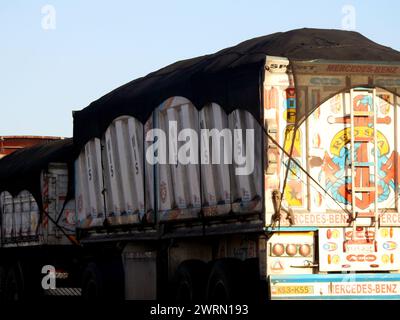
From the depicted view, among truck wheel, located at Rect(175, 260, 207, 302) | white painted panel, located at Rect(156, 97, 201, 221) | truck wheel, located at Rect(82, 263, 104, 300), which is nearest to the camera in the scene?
truck wheel, located at Rect(175, 260, 207, 302)

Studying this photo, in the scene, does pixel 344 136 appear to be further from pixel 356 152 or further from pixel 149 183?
pixel 149 183

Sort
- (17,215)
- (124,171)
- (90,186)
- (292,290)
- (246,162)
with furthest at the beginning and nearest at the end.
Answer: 1. (17,215)
2. (90,186)
3. (124,171)
4. (246,162)
5. (292,290)

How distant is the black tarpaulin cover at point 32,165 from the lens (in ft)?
70.7

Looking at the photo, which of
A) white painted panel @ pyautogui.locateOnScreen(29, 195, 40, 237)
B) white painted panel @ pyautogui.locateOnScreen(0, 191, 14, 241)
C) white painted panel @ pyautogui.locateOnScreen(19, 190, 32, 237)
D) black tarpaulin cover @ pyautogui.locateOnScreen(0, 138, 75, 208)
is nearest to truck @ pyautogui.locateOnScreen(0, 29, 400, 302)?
black tarpaulin cover @ pyautogui.locateOnScreen(0, 138, 75, 208)

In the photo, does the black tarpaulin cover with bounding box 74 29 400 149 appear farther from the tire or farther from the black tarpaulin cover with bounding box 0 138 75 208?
the black tarpaulin cover with bounding box 0 138 75 208

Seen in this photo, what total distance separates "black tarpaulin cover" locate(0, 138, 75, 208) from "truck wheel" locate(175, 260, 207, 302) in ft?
18.7

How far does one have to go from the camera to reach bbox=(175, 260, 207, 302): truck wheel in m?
14.3

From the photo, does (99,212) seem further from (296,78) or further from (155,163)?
(296,78)

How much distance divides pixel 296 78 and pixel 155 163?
3.60m

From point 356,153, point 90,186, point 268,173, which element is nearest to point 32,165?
point 90,186

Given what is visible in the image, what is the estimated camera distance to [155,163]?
15.8 m

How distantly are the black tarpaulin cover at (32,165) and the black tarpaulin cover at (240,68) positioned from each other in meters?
4.40

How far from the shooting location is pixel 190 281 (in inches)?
570

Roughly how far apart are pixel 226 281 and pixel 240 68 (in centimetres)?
254
